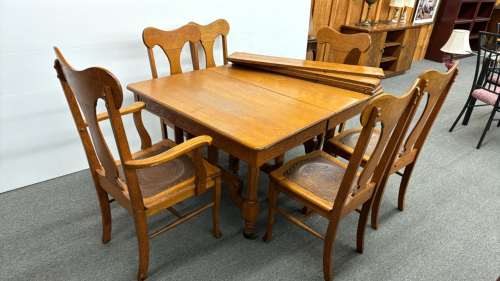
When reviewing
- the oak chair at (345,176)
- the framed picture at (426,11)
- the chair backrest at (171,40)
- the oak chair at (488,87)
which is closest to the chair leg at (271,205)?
the oak chair at (345,176)

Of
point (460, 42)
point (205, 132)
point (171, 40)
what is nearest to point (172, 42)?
point (171, 40)

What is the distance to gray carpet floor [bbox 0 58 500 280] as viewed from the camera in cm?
159

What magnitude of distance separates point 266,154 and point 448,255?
125 cm

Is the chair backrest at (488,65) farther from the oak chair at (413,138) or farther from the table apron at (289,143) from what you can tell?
the table apron at (289,143)

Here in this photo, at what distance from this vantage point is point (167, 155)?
122cm

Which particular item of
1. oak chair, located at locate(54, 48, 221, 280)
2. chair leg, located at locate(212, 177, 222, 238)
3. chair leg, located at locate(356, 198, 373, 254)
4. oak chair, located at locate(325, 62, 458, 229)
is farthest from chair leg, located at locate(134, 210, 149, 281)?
chair leg, located at locate(356, 198, 373, 254)

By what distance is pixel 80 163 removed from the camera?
7.58 feet

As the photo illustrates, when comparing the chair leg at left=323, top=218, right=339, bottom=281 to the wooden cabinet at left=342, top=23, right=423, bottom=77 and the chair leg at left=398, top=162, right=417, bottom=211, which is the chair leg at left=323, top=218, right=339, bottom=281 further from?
the wooden cabinet at left=342, top=23, right=423, bottom=77

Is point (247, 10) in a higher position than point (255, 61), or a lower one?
higher

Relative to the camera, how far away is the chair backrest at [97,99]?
39.1 inches

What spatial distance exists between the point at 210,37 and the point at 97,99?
1526 mm

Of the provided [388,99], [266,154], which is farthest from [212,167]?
[388,99]

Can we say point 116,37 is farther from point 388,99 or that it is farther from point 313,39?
point 313,39

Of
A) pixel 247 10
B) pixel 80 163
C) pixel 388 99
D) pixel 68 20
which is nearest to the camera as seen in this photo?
pixel 388 99
